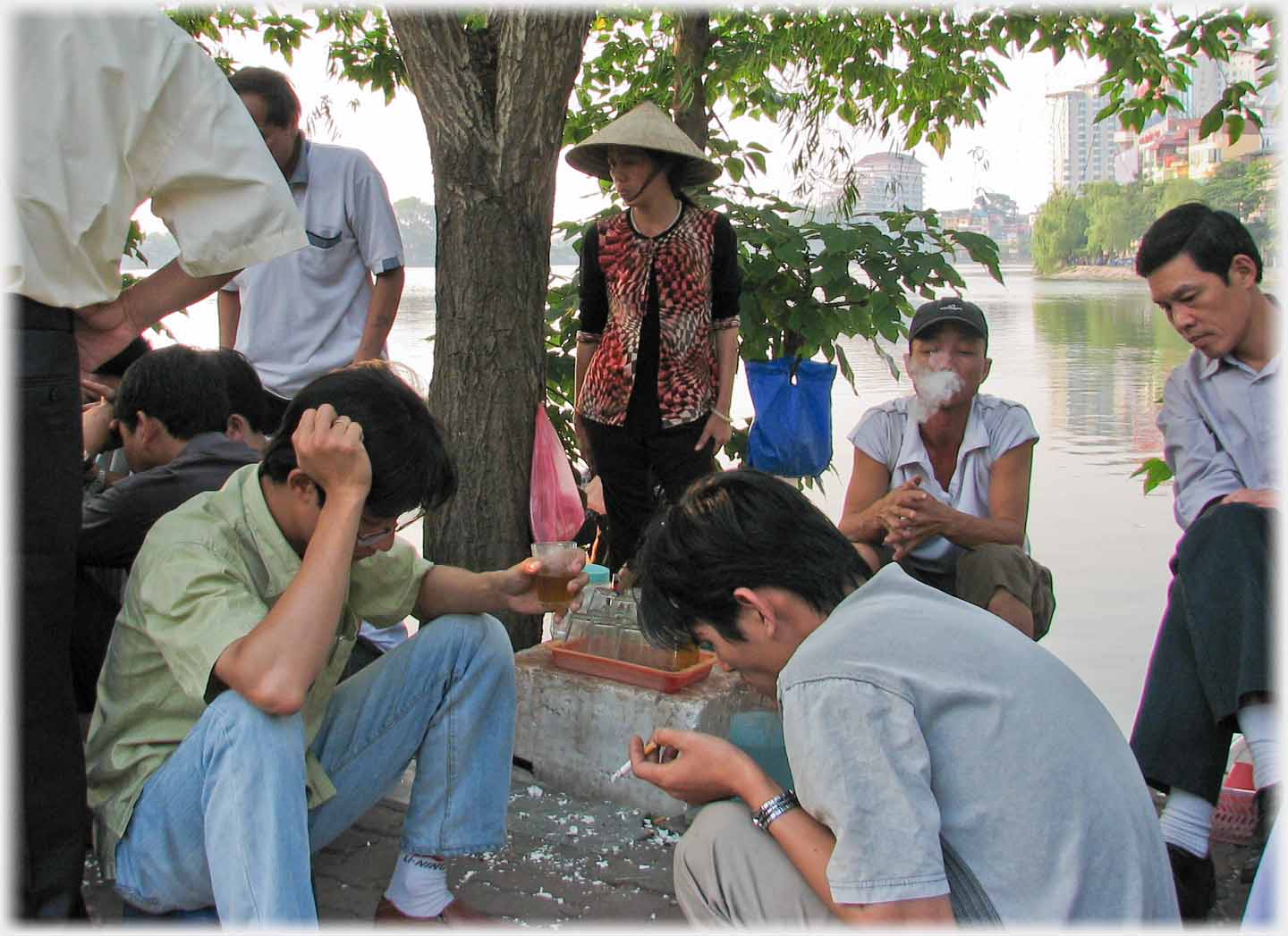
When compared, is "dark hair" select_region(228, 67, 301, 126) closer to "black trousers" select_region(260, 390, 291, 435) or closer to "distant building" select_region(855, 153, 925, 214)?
"black trousers" select_region(260, 390, 291, 435)

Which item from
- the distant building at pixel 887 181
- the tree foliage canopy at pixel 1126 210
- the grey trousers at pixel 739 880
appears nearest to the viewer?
the grey trousers at pixel 739 880

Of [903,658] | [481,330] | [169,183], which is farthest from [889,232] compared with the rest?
[903,658]

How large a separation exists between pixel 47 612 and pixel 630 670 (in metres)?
1.50

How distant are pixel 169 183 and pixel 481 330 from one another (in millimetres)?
1609

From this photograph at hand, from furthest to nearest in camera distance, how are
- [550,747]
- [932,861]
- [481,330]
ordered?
[481,330] < [550,747] < [932,861]

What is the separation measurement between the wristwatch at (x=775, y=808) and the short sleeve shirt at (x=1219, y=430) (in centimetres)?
153

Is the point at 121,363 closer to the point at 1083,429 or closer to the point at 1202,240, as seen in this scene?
the point at 1202,240

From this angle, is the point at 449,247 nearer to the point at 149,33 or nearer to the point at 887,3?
the point at 149,33

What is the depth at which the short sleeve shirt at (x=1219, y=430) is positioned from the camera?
2.82 m

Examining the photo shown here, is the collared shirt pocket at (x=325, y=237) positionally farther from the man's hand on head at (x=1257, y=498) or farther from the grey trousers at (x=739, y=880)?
the man's hand on head at (x=1257, y=498)

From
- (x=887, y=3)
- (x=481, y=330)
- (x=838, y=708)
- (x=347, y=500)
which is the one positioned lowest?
(x=838, y=708)

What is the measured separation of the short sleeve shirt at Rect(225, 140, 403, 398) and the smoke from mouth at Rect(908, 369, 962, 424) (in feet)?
5.51

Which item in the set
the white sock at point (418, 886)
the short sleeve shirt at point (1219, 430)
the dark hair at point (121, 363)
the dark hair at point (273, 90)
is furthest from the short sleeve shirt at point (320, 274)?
the short sleeve shirt at point (1219, 430)

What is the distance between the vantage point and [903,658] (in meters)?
1.58
